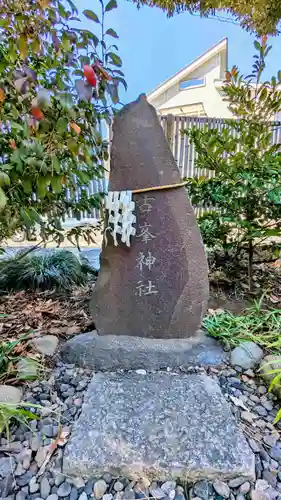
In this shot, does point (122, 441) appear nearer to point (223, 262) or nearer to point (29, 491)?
point (29, 491)

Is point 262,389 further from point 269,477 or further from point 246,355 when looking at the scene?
point 269,477

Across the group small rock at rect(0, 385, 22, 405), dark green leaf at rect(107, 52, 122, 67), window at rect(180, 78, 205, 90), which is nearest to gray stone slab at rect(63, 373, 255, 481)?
small rock at rect(0, 385, 22, 405)

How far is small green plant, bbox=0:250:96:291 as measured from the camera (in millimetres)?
2123

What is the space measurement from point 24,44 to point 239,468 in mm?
1222

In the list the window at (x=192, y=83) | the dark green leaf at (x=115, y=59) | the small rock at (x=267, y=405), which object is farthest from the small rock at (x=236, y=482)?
the window at (x=192, y=83)

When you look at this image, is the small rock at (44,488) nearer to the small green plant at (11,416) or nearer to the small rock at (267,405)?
the small green plant at (11,416)

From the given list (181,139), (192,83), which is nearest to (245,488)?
(181,139)

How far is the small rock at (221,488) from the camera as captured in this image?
741mm

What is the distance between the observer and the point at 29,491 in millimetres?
753

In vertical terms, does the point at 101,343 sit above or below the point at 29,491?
above

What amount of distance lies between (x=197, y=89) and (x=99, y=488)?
7807 millimetres

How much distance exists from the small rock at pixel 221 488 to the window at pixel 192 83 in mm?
7753

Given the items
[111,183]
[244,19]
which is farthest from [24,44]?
[244,19]

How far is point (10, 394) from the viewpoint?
1.02 meters
